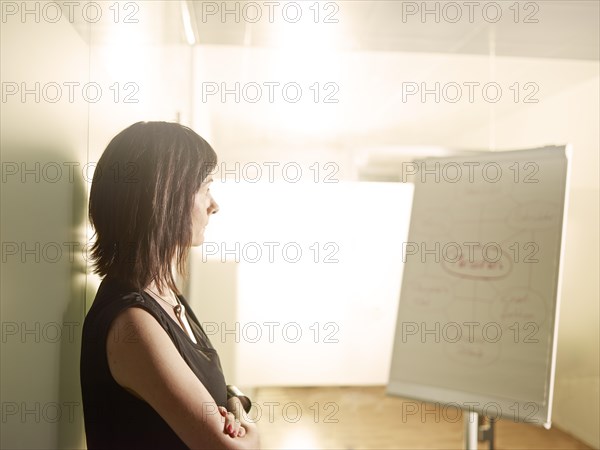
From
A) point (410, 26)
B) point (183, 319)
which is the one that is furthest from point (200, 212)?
point (410, 26)

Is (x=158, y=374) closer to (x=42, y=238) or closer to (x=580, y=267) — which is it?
(x=42, y=238)

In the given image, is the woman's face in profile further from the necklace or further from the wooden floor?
the wooden floor

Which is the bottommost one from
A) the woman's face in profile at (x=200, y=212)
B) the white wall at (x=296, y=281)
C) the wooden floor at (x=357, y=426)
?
the wooden floor at (x=357, y=426)

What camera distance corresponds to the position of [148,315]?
1.01m

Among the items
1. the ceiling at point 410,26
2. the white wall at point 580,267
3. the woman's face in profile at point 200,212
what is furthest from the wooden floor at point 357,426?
the woman's face in profile at point 200,212

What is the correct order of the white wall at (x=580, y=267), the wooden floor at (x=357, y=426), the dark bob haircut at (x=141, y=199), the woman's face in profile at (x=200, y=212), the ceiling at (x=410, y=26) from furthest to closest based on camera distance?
the wooden floor at (x=357, y=426)
the white wall at (x=580, y=267)
the ceiling at (x=410, y=26)
the woman's face in profile at (x=200, y=212)
the dark bob haircut at (x=141, y=199)

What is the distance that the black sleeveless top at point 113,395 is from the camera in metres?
1.01

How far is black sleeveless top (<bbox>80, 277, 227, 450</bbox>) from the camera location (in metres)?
1.01

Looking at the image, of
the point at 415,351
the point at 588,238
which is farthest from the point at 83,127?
the point at 588,238

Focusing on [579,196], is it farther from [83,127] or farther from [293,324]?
[83,127]

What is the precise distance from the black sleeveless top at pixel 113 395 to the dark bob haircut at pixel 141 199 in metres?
0.07

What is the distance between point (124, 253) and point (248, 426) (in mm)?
464

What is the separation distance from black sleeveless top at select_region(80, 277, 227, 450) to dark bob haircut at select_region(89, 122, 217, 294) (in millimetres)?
68

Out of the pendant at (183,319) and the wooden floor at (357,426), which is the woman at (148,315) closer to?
the pendant at (183,319)
